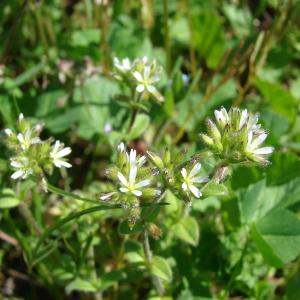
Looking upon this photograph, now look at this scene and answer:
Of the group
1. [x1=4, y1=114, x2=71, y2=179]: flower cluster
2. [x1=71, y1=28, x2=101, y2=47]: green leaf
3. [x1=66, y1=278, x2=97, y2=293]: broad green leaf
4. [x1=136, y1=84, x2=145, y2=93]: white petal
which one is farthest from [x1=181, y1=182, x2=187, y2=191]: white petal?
[x1=71, y1=28, x2=101, y2=47]: green leaf

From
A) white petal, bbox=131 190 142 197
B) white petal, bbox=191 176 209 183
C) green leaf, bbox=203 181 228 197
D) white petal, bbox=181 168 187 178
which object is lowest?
green leaf, bbox=203 181 228 197

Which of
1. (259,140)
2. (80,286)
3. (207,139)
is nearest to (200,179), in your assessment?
(207,139)

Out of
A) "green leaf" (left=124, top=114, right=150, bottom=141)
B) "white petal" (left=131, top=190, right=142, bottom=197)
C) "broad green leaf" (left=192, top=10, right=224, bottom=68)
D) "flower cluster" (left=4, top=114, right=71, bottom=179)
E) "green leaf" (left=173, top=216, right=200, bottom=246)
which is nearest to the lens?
"white petal" (left=131, top=190, right=142, bottom=197)

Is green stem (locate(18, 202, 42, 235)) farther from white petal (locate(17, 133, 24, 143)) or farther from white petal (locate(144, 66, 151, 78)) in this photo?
white petal (locate(144, 66, 151, 78))

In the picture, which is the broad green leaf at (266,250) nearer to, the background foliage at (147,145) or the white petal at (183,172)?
the background foliage at (147,145)

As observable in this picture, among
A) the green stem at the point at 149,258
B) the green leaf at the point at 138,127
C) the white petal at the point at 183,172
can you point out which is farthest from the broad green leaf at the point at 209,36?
the white petal at the point at 183,172

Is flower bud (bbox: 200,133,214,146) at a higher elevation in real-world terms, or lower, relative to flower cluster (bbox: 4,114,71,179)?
higher
